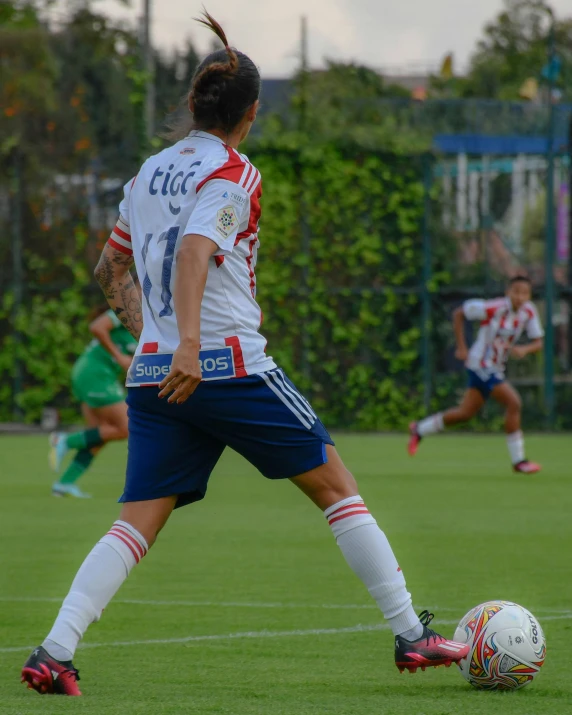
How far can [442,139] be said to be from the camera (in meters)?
25.7

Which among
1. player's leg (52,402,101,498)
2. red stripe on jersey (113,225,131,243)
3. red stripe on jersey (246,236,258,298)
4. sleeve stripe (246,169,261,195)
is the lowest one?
player's leg (52,402,101,498)

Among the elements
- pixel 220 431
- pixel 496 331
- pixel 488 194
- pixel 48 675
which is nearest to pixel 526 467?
pixel 496 331

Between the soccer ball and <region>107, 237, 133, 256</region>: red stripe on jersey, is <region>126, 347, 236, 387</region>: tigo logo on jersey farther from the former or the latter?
the soccer ball

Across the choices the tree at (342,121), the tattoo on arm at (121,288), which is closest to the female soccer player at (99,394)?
the tattoo on arm at (121,288)

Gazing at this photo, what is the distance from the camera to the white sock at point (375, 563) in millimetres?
4902

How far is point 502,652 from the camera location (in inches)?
192

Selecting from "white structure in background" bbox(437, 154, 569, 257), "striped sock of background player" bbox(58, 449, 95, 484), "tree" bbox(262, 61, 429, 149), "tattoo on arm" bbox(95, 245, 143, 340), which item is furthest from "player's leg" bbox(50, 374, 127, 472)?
"white structure in background" bbox(437, 154, 569, 257)

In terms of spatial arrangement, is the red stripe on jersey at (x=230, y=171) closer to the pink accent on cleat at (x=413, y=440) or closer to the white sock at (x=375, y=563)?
the white sock at (x=375, y=563)

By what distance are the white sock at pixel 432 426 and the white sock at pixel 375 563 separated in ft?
35.6

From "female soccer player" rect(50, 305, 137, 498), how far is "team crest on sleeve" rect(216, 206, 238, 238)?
739 centimetres

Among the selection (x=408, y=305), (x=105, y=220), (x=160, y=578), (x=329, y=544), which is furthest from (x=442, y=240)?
(x=160, y=578)

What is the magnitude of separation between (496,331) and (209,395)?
35.2ft

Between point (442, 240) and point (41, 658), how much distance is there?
1701cm

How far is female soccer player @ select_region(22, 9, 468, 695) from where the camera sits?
4715 millimetres
